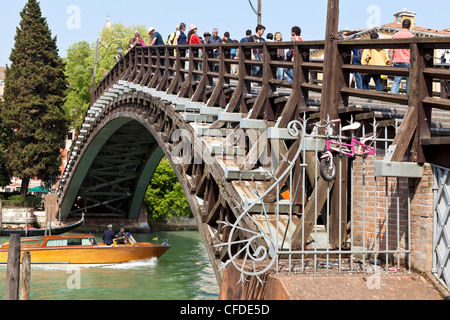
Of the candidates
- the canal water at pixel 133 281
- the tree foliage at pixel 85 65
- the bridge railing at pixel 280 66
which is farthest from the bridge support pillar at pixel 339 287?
the tree foliage at pixel 85 65

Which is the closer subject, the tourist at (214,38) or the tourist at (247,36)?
the tourist at (247,36)

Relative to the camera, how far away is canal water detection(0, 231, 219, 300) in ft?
58.9

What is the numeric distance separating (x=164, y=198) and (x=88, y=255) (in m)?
13.6

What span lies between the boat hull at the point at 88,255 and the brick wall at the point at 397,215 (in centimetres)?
1591

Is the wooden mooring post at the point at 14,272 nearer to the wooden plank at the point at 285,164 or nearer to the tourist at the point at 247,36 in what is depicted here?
the wooden plank at the point at 285,164

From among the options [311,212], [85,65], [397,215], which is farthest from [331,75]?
[85,65]

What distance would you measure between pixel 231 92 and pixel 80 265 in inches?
481

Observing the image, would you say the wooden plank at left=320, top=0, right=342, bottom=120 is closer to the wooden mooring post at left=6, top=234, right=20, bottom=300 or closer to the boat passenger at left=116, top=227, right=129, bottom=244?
the wooden mooring post at left=6, top=234, right=20, bottom=300

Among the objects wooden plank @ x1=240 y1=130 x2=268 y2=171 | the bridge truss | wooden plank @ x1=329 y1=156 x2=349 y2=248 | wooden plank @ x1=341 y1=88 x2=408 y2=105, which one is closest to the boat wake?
the bridge truss

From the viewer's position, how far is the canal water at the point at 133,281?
17942mm

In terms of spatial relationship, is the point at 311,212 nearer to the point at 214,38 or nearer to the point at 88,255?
the point at 214,38

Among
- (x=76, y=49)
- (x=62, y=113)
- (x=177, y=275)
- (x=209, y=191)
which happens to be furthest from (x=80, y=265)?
(x=76, y=49)

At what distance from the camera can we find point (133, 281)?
20.2 meters
